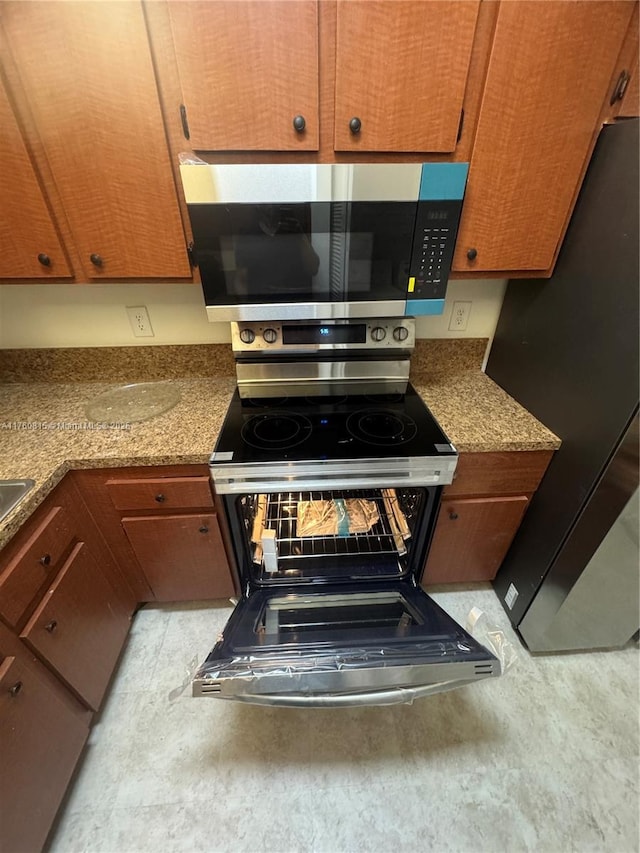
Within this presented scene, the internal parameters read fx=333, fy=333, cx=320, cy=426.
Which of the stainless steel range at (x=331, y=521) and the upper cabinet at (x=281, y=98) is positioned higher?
the upper cabinet at (x=281, y=98)

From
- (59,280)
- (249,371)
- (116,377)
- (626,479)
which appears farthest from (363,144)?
(116,377)

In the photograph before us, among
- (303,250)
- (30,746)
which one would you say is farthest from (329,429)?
(30,746)

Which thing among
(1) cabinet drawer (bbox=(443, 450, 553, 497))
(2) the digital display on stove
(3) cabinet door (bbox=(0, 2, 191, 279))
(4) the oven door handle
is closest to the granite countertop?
(1) cabinet drawer (bbox=(443, 450, 553, 497))

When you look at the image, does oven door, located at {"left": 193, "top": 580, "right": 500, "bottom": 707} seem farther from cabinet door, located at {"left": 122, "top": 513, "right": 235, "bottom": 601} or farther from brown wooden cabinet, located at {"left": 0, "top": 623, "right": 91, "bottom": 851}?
brown wooden cabinet, located at {"left": 0, "top": 623, "right": 91, "bottom": 851}

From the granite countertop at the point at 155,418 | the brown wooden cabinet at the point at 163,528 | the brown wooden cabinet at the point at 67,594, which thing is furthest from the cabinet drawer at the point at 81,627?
the granite countertop at the point at 155,418

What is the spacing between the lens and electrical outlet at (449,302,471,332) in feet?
4.76

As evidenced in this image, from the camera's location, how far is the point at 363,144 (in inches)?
35.7

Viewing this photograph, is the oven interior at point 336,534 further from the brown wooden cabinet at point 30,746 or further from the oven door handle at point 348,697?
the brown wooden cabinet at point 30,746

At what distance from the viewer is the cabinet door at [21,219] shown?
0.87 metres

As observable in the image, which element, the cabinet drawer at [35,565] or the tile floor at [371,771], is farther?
the tile floor at [371,771]

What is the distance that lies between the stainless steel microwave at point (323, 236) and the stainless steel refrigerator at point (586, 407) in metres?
0.40

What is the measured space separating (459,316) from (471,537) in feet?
3.08

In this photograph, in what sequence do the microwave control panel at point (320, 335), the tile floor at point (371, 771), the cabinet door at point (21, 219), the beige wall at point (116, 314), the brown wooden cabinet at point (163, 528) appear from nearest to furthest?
the cabinet door at point (21, 219) < the tile floor at point (371, 771) < the brown wooden cabinet at point (163, 528) < the microwave control panel at point (320, 335) < the beige wall at point (116, 314)

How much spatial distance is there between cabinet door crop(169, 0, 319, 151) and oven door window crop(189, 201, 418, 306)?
0.58 feet
